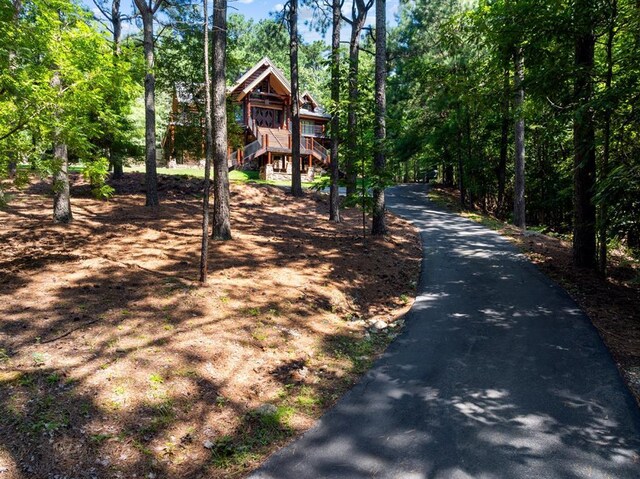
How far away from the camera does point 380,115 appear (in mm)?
12070

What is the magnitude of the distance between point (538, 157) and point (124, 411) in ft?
89.6

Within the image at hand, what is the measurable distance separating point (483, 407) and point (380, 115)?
914cm

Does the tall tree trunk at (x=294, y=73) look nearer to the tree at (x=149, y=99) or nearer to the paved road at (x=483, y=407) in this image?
the tree at (x=149, y=99)

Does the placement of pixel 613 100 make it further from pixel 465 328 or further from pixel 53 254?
pixel 53 254

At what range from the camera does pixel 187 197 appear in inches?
754

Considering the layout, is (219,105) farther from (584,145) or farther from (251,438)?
(584,145)

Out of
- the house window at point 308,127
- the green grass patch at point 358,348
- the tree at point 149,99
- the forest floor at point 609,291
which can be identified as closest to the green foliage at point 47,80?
the green grass patch at point 358,348

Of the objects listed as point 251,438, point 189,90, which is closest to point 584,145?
point 251,438

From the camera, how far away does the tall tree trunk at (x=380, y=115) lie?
39.1 ft

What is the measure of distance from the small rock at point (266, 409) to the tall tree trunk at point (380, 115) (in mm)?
8116

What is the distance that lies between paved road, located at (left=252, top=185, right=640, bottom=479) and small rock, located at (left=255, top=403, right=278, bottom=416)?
1.73 feet

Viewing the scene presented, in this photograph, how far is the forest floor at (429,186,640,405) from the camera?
639 cm

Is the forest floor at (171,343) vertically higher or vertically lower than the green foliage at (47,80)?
lower

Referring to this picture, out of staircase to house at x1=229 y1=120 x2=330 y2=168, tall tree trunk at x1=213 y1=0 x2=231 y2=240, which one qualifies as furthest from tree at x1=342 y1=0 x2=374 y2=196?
staircase to house at x1=229 y1=120 x2=330 y2=168
